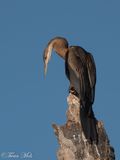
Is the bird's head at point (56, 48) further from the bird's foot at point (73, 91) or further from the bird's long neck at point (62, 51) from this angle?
the bird's foot at point (73, 91)

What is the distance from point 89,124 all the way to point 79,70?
112 inches

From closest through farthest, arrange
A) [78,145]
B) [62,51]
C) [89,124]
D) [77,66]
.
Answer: [78,145]
[89,124]
[77,66]
[62,51]

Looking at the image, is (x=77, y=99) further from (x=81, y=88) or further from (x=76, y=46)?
(x=76, y=46)

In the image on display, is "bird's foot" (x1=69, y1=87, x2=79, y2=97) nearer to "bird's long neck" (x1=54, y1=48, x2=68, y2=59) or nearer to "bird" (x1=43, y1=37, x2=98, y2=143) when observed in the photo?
"bird" (x1=43, y1=37, x2=98, y2=143)

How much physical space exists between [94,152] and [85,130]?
550mm

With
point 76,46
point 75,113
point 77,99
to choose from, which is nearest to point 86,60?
point 76,46

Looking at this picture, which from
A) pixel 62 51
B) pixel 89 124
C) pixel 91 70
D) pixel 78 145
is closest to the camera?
pixel 78 145

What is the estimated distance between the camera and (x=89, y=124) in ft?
28.2

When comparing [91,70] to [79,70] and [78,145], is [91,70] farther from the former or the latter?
[78,145]

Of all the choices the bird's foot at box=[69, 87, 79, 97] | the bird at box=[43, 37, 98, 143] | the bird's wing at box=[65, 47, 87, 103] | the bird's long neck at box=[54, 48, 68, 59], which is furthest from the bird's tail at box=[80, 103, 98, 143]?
the bird's long neck at box=[54, 48, 68, 59]

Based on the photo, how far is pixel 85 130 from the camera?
8242 millimetres

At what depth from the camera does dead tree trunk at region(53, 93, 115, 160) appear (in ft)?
25.1

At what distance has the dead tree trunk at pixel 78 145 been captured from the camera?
25.1ft

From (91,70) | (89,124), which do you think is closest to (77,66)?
(91,70)
